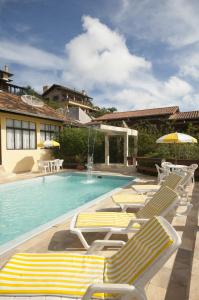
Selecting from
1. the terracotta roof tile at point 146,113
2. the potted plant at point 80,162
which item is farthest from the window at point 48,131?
the terracotta roof tile at point 146,113

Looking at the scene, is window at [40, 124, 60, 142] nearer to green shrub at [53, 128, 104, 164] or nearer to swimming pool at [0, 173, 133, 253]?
green shrub at [53, 128, 104, 164]

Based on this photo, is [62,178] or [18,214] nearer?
[18,214]

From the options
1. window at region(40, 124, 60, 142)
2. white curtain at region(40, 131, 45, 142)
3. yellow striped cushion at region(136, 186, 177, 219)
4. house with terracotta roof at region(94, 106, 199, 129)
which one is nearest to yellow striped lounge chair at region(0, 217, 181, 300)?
yellow striped cushion at region(136, 186, 177, 219)

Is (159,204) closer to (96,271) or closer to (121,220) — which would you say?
(121,220)

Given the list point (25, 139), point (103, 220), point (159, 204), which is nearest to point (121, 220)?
point (103, 220)

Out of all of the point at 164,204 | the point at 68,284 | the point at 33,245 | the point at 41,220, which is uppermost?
the point at 164,204

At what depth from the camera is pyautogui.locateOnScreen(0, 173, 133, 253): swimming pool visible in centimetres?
622

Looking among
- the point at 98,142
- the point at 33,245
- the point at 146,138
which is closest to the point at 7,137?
the point at 98,142

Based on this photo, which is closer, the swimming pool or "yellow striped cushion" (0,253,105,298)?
"yellow striped cushion" (0,253,105,298)

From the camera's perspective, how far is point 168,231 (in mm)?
2184

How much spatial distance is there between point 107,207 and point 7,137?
10517 mm

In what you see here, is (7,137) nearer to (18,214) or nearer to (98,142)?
(98,142)

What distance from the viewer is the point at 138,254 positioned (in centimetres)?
230

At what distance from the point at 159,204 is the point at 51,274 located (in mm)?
2520
